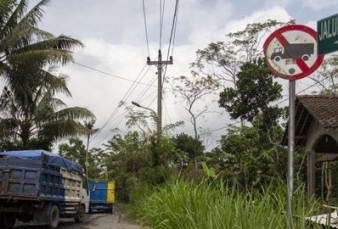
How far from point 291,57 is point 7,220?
1586 centimetres

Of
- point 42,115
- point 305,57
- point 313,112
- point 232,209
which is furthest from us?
point 42,115

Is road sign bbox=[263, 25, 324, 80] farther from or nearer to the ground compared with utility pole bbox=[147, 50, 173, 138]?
nearer to the ground

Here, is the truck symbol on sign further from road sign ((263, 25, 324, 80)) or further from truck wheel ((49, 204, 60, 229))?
truck wheel ((49, 204, 60, 229))

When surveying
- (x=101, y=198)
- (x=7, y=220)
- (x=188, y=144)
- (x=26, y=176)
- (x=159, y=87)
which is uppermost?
(x=159, y=87)

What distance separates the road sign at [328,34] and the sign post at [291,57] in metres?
0.31

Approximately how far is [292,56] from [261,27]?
3025 centimetres

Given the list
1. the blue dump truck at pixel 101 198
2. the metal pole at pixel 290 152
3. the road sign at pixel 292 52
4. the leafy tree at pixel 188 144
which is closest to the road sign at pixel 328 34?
the road sign at pixel 292 52

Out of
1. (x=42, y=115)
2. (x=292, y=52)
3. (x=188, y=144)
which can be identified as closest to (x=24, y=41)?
(x=42, y=115)

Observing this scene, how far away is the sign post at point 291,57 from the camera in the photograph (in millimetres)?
4840

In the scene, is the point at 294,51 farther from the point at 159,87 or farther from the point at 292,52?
the point at 159,87

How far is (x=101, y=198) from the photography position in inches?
1281

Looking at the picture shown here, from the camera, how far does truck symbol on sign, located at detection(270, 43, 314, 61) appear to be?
486 cm

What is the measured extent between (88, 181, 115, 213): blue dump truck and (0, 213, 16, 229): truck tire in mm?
13967

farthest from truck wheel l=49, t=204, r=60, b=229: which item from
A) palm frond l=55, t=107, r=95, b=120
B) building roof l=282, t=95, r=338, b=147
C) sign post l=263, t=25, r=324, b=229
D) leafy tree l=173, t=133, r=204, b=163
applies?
leafy tree l=173, t=133, r=204, b=163
